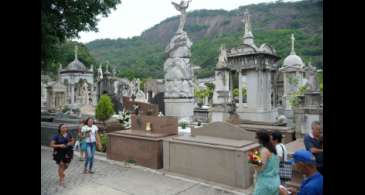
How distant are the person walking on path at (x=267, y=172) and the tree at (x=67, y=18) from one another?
6.38 metres

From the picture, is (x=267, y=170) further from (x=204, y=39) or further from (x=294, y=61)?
(x=204, y=39)

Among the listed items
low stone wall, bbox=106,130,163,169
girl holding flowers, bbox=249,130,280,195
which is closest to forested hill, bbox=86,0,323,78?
low stone wall, bbox=106,130,163,169

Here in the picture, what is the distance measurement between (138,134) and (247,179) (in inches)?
143

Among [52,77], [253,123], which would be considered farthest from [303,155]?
[52,77]

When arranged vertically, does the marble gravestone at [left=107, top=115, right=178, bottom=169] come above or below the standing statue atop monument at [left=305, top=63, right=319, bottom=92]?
below

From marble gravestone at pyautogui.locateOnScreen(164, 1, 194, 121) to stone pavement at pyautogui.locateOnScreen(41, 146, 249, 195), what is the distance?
924cm

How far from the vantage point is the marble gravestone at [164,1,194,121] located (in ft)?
55.9

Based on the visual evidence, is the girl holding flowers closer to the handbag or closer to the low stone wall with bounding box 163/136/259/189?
the handbag

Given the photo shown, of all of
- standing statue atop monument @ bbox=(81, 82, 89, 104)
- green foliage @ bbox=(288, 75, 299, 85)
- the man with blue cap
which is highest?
green foliage @ bbox=(288, 75, 299, 85)

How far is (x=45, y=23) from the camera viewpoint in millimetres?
7008

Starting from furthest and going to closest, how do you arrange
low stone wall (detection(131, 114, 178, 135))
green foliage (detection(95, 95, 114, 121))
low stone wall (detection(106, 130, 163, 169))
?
1. green foliage (detection(95, 95, 114, 121))
2. low stone wall (detection(131, 114, 178, 135))
3. low stone wall (detection(106, 130, 163, 169))

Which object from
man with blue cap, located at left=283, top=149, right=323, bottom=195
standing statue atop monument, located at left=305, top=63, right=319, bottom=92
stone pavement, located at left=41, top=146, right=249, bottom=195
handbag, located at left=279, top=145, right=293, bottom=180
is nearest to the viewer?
man with blue cap, located at left=283, top=149, right=323, bottom=195

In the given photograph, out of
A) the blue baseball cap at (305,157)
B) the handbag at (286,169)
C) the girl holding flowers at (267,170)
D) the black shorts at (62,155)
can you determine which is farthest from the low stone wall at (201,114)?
the blue baseball cap at (305,157)

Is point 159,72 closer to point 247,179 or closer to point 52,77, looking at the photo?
point 52,77
